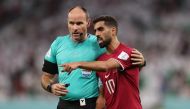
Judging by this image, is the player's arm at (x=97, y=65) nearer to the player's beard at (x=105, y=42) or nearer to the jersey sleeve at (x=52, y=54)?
the player's beard at (x=105, y=42)

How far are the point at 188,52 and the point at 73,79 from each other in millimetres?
6657

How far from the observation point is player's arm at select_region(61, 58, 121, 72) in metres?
5.16

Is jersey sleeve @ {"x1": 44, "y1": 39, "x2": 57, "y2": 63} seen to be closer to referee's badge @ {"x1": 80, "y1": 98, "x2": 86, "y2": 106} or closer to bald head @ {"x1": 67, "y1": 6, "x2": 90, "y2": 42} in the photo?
bald head @ {"x1": 67, "y1": 6, "x2": 90, "y2": 42}

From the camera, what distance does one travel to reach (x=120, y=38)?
12.5 m

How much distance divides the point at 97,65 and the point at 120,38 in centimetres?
715

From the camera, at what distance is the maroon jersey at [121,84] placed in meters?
5.78

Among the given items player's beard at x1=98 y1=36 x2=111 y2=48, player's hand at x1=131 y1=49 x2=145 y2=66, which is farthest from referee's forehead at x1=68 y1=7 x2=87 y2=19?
player's hand at x1=131 y1=49 x2=145 y2=66

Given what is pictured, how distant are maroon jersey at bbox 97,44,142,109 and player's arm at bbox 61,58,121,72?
0.16 metres

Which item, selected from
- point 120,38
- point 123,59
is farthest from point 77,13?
point 120,38

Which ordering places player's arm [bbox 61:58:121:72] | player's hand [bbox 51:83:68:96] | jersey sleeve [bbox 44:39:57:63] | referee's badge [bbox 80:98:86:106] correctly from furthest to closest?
jersey sleeve [bbox 44:39:57:63]
referee's badge [bbox 80:98:86:106]
player's hand [bbox 51:83:68:96]
player's arm [bbox 61:58:121:72]

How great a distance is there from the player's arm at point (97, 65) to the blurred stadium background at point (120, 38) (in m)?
5.76

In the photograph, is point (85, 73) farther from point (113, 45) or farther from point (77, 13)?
point (77, 13)

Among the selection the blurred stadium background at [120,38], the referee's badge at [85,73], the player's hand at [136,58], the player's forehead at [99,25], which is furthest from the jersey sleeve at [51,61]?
the blurred stadium background at [120,38]

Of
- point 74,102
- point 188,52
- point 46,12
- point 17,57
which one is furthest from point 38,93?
point 74,102
